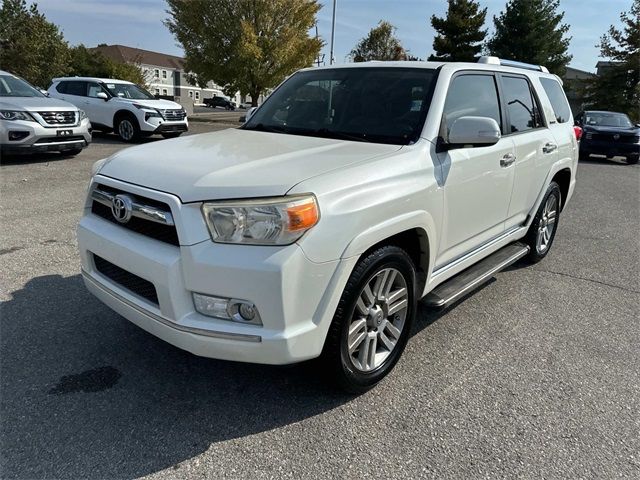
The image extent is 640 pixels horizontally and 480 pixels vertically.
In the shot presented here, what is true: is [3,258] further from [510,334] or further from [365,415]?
[510,334]

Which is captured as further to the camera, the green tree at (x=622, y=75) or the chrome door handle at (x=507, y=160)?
the green tree at (x=622, y=75)

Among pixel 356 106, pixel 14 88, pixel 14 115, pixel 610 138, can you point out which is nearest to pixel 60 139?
pixel 14 115

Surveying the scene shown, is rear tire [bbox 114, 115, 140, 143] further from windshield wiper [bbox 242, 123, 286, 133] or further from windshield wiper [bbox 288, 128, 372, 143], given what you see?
windshield wiper [bbox 288, 128, 372, 143]

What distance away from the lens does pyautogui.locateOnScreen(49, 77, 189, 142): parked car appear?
Result: 1337cm

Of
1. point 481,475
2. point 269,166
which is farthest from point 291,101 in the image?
point 481,475

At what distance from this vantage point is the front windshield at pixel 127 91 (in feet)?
46.1

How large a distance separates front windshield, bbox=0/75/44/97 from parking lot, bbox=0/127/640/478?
7.17m

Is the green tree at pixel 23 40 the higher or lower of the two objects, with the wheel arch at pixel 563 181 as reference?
higher

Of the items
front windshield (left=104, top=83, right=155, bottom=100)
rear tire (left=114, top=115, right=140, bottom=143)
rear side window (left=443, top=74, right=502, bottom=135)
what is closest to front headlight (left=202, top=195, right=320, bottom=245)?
rear side window (left=443, top=74, right=502, bottom=135)

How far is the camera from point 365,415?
2.69 meters

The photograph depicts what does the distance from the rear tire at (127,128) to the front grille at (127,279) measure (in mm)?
11534

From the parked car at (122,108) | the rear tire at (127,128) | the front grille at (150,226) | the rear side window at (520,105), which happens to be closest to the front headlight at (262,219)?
the front grille at (150,226)

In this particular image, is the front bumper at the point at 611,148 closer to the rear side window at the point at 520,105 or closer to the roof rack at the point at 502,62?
the roof rack at the point at 502,62

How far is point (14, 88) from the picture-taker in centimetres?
1011
